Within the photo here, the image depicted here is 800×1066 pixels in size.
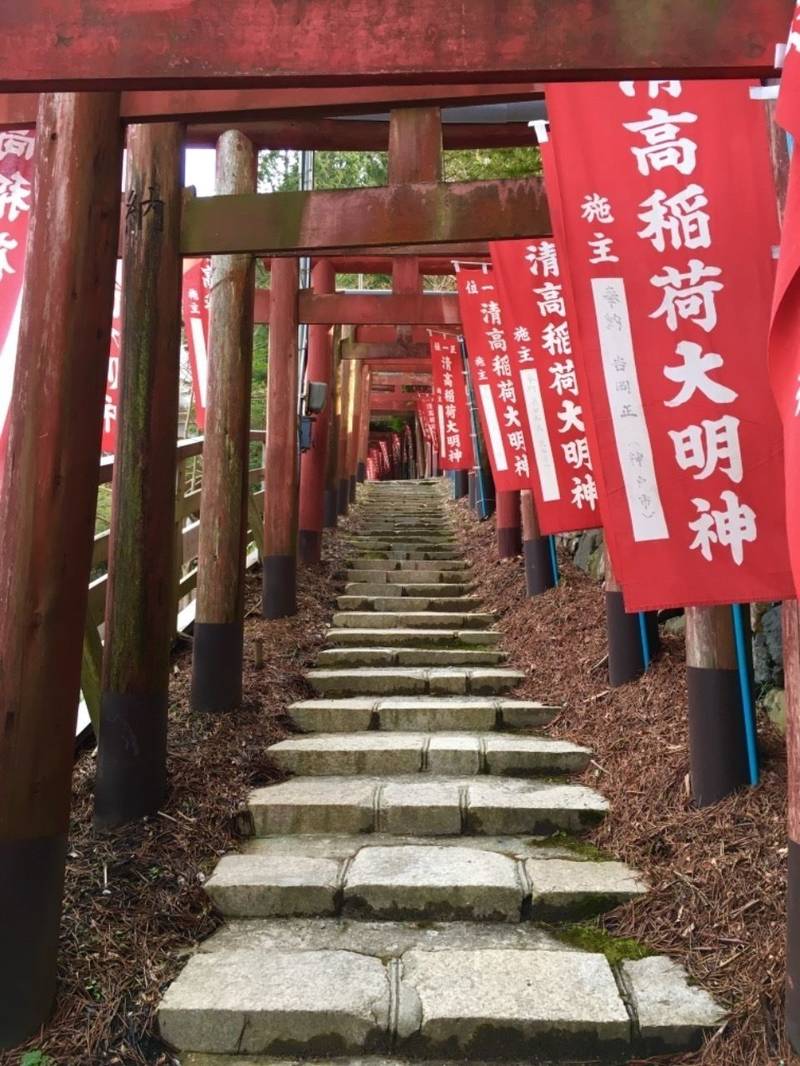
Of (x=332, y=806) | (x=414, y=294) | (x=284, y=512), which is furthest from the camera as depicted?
(x=414, y=294)

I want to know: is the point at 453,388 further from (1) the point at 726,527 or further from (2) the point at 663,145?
(1) the point at 726,527

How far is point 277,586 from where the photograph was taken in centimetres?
841

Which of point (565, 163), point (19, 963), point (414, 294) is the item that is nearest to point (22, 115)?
point (565, 163)

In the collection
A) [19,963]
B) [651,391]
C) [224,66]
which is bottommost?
[19,963]

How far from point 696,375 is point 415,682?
390 centimetres

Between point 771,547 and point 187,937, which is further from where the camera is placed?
point 187,937

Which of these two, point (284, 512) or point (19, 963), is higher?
point (284, 512)

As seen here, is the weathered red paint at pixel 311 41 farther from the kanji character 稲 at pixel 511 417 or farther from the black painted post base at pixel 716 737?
the kanji character 稲 at pixel 511 417

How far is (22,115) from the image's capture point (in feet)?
13.6

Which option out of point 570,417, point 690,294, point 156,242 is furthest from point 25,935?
point 570,417

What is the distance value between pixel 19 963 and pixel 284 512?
5.86 m

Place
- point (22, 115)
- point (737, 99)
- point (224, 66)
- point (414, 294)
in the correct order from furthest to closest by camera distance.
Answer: point (414, 294), point (22, 115), point (737, 99), point (224, 66)

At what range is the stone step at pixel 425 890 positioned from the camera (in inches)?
147

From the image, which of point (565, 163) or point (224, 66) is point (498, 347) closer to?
point (565, 163)
